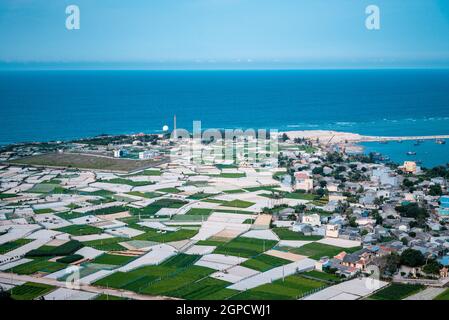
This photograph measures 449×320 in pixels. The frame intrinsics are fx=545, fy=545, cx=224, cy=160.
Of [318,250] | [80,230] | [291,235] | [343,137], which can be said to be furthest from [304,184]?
[343,137]

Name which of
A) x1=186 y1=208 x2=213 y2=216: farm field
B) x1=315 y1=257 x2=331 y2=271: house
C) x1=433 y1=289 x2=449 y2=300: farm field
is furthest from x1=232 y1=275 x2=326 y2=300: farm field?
x1=186 y1=208 x2=213 y2=216: farm field

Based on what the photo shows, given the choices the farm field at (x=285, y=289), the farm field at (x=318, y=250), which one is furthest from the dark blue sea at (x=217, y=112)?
the farm field at (x=285, y=289)

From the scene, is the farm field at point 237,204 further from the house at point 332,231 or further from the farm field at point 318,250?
the farm field at point 318,250

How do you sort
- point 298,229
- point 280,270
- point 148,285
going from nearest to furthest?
point 148,285, point 280,270, point 298,229

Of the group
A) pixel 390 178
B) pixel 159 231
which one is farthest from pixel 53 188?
pixel 390 178

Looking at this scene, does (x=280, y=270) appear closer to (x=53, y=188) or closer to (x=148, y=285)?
(x=148, y=285)

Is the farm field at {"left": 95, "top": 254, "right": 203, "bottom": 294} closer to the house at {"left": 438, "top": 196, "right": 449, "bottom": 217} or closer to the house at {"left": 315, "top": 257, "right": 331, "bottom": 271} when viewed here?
the house at {"left": 315, "top": 257, "right": 331, "bottom": 271}
